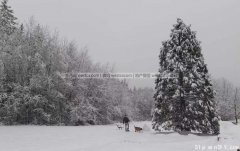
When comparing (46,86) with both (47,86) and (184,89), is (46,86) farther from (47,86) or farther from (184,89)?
(184,89)

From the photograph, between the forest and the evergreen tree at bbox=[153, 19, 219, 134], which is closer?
the evergreen tree at bbox=[153, 19, 219, 134]

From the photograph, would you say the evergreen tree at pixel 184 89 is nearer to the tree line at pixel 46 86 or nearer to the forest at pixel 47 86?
the forest at pixel 47 86

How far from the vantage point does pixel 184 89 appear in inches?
977

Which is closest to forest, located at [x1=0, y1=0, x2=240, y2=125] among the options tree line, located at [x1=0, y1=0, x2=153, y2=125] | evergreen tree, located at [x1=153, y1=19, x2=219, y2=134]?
tree line, located at [x1=0, y1=0, x2=153, y2=125]

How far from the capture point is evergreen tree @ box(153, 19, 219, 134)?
24.2 meters

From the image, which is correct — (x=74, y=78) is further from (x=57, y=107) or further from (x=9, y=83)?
(x=9, y=83)

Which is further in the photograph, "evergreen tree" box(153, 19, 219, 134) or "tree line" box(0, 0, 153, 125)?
"tree line" box(0, 0, 153, 125)

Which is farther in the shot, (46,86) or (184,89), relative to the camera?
(46,86)

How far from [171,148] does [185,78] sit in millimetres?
9957

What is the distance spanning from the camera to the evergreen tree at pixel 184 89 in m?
24.2

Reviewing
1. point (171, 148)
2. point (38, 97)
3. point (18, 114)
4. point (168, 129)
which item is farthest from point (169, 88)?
point (18, 114)

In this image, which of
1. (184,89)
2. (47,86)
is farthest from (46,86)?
(184,89)

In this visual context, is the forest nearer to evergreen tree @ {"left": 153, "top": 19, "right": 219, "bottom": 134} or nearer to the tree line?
the tree line

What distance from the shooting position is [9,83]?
32156 millimetres
